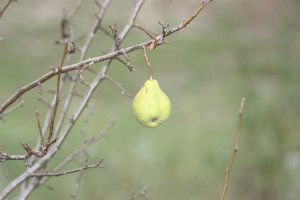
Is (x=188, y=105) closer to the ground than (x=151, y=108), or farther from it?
farther from it

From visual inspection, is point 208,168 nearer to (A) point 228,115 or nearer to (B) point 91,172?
(B) point 91,172

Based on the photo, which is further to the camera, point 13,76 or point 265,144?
point 13,76

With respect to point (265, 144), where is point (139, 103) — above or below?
below

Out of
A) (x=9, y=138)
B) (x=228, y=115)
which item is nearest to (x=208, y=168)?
(x=228, y=115)

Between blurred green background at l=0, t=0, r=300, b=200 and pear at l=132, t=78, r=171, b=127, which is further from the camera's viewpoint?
blurred green background at l=0, t=0, r=300, b=200

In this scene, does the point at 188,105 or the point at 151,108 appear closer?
the point at 151,108
